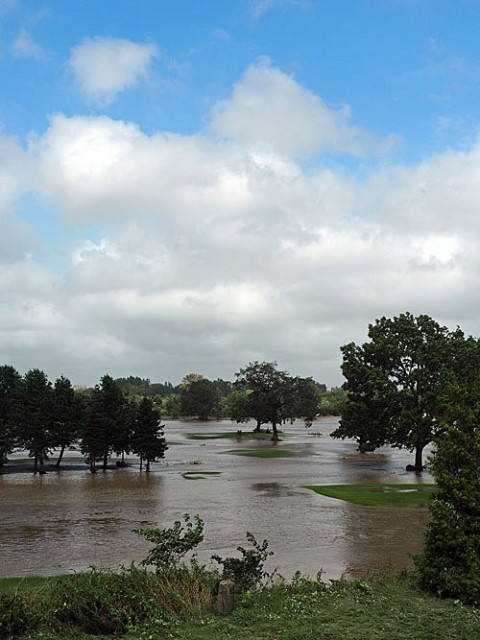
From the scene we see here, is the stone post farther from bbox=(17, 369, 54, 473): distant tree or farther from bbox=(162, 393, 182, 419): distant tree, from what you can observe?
bbox=(162, 393, 182, 419): distant tree

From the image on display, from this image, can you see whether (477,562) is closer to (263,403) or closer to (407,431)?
(407,431)

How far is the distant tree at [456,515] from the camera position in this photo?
10602mm

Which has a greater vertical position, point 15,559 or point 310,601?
point 310,601

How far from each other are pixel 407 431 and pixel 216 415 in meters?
126

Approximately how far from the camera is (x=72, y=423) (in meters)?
48.3

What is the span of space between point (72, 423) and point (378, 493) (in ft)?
86.9

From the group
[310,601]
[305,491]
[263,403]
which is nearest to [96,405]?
[305,491]

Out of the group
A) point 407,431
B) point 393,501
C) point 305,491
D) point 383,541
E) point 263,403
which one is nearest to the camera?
point 383,541

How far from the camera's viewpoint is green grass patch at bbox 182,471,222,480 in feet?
134

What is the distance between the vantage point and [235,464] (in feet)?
167

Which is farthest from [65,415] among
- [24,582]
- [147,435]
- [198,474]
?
[24,582]

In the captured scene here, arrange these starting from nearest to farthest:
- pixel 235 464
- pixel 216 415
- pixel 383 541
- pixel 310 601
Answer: pixel 310 601 < pixel 383 541 < pixel 235 464 < pixel 216 415

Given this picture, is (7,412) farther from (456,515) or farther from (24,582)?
(456,515)

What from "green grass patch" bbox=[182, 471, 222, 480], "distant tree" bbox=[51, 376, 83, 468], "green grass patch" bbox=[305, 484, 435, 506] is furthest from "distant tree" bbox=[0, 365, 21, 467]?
"green grass patch" bbox=[305, 484, 435, 506]
